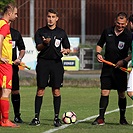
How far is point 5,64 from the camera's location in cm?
1166

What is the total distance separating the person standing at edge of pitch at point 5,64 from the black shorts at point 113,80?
1903 mm

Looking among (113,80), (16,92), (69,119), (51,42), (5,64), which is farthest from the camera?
(16,92)

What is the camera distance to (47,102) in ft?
58.3

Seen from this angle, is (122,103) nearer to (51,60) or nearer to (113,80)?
(113,80)

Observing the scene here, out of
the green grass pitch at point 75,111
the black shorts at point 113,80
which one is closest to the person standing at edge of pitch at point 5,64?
the green grass pitch at point 75,111

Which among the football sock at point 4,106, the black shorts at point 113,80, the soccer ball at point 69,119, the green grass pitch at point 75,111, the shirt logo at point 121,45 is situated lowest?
the green grass pitch at point 75,111

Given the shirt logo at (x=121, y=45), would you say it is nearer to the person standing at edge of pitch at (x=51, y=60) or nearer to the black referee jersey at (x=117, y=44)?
the black referee jersey at (x=117, y=44)

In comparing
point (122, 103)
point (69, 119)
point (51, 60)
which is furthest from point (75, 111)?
point (51, 60)

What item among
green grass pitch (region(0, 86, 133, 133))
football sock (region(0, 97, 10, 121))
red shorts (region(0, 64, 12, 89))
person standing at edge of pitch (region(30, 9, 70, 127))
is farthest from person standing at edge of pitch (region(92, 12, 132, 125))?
red shorts (region(0, 64, 12, 89))

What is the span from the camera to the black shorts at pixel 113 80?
41.4ft

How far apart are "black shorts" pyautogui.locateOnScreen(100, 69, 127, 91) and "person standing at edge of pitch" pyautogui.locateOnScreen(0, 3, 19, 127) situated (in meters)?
1.90

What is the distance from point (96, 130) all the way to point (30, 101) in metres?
6.65

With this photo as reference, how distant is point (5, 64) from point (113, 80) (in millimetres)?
2211

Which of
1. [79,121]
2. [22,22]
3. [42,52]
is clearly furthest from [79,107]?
[22,22]
